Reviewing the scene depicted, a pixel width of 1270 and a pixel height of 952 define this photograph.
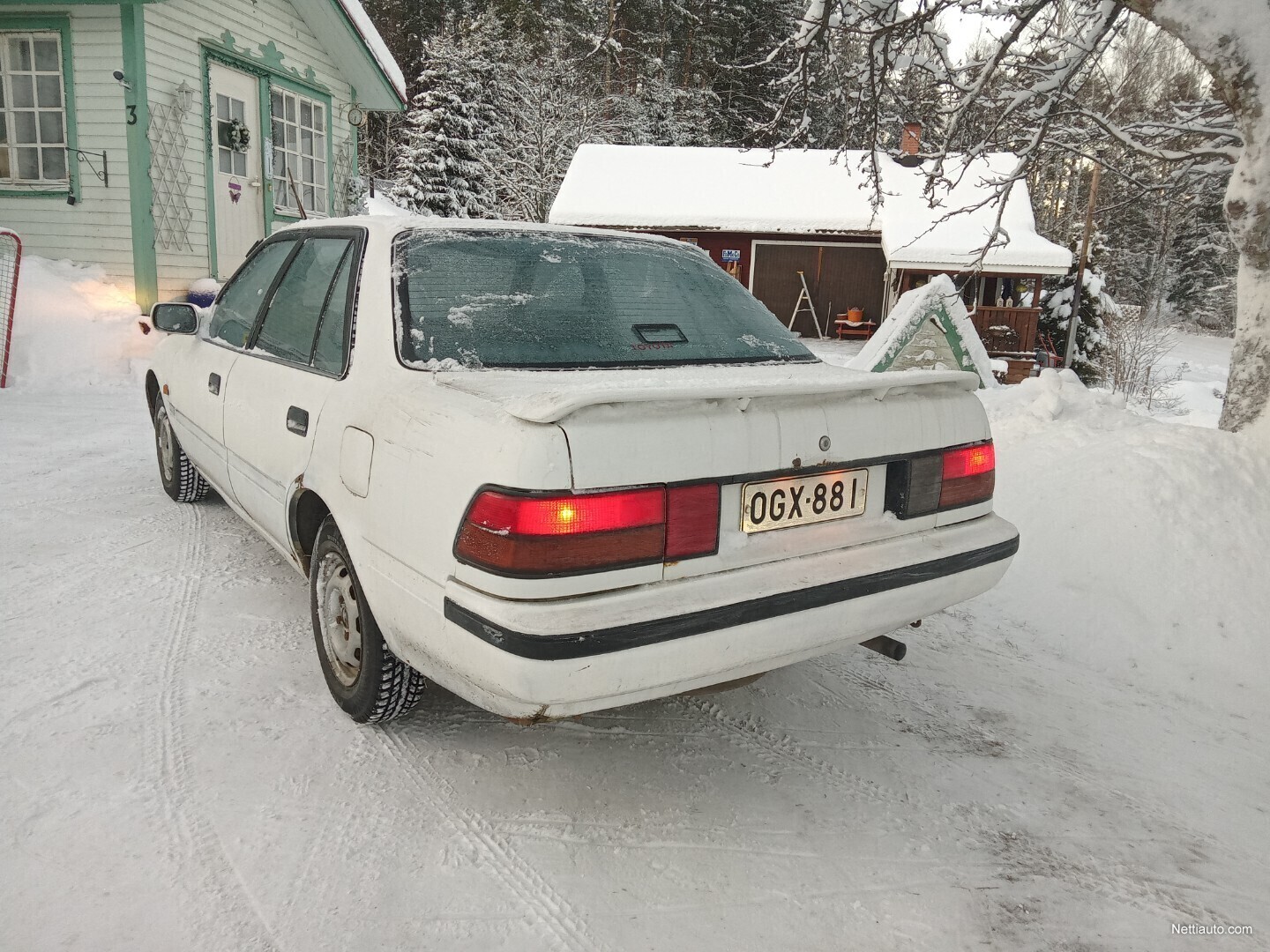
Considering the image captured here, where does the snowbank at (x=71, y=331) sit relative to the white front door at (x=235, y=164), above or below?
below

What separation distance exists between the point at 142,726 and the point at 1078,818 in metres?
2.73

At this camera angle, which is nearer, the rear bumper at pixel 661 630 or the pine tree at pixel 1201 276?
the rear bumper at pixel 661 630

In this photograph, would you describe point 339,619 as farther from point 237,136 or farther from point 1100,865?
point 237,136

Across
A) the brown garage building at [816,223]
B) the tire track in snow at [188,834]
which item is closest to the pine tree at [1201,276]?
the brown garage building at [816,223]

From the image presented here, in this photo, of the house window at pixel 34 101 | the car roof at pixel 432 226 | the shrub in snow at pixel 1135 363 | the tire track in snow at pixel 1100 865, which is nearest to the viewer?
the tire track in snow at pixel 1100 865

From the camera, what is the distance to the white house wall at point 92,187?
9906 mm

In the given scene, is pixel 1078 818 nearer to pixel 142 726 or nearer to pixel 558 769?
pixel 558 769

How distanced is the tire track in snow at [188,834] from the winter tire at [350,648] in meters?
0.46

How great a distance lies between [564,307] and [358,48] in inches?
502

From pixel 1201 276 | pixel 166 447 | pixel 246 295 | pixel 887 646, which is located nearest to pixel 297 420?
pixel 246 295

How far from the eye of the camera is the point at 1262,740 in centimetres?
298

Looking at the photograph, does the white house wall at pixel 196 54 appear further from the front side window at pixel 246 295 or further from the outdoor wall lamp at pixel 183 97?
the front side window at pixel 246 295

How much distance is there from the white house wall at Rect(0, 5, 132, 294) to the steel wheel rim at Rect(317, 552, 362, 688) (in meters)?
9.34

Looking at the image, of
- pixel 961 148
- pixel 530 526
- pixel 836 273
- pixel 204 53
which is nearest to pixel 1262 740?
pixel 530 526
